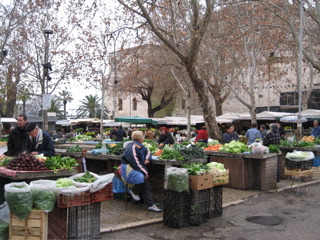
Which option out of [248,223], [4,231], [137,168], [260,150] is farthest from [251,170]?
[4,231]

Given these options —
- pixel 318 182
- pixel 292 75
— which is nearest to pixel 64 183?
pixel 318 182

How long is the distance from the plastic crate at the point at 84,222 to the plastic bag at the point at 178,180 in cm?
152

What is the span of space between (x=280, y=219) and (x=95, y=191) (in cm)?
405

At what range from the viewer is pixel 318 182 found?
11.8 m

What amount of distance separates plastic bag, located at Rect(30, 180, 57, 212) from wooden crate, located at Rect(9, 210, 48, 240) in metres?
0.08

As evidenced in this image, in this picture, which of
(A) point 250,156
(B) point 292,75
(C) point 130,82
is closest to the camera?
(A) point 250,156

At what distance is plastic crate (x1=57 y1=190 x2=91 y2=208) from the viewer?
16.4ft

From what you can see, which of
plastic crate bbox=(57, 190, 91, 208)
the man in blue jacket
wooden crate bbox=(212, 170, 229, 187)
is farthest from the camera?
wooden crate bbox=(212, 170, 229, 187)

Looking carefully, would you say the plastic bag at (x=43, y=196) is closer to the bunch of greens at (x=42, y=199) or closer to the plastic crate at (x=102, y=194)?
the bunch of greens at (x=42, y=199)

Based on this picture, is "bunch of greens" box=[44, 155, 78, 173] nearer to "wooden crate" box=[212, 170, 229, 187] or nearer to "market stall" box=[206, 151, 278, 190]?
"wooden crate" box=[212, 170, 229, 187]

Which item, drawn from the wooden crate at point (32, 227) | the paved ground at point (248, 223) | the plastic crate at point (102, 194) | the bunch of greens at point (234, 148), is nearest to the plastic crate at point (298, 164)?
the paved ground at point (248, 223)

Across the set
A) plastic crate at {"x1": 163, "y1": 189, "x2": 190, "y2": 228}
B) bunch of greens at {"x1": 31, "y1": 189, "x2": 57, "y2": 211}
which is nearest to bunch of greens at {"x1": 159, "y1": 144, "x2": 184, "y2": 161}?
plastic crate at {"x1": 163, "y1": 189, "x2": 190, "y2": 228}

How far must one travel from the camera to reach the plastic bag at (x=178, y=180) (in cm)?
628

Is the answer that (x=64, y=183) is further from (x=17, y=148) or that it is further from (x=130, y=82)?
(x=130, y=82)
